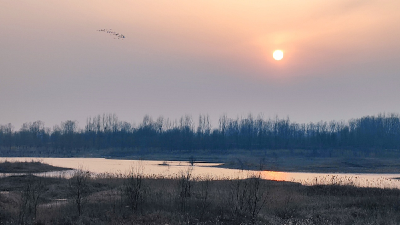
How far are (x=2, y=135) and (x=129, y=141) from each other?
207 ft

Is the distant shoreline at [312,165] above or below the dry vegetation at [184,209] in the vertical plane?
below

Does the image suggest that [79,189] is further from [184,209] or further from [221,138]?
[221,138]

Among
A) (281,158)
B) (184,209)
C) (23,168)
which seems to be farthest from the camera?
(281,158)

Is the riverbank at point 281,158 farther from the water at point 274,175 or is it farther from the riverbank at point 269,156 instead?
the water at point 274,175

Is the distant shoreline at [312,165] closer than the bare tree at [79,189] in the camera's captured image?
No

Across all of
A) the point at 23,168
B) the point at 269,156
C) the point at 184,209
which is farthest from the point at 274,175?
the point at 269,156

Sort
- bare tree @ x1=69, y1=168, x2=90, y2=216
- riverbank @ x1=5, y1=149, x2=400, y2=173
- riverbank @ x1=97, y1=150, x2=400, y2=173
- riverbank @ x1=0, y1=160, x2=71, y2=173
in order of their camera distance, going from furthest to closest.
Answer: riverbank @ x1=5, y1=149, x2=400, y2=173, riverbank @ x1=97, y1=150, x2=400, y2=173, riverbank @ x1=0, y1=160, x2=71, y2=173, bare tree @ x1=69, y1=168, x2=90, y2=216

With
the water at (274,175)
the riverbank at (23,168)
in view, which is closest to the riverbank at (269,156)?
the water at (274,175)

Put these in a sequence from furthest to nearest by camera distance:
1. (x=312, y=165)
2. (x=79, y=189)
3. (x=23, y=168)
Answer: (x=312, y=165)
(x=23, y=168)
(x=79, y=189)

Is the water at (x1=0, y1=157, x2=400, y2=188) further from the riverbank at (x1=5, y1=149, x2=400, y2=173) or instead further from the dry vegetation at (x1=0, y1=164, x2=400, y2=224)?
the riverbank at (x1=5, y1=149, x2=400, y2=173)

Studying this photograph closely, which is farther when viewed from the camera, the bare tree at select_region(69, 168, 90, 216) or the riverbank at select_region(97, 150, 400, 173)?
the riverbank at select_region(97, 150, 400, 173)

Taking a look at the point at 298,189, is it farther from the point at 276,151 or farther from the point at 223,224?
the point at 276,151

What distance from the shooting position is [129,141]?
164 m

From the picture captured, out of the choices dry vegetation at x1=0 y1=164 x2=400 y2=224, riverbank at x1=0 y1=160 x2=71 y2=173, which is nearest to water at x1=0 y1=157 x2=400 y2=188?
riverbank at x1=0 y1=160 x2=71 y2=173
